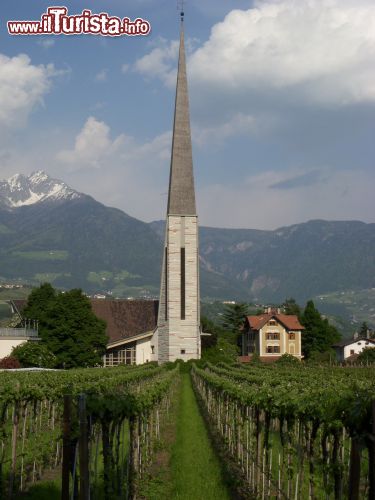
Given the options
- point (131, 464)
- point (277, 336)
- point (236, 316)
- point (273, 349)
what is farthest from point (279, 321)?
point (131, 464)

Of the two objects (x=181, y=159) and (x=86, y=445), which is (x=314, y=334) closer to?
(x=181, y=159)

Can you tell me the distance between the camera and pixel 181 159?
87.2 m

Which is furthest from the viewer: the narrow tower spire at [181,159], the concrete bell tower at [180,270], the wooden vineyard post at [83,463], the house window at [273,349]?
the house window at [273,349]

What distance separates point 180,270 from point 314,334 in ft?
129

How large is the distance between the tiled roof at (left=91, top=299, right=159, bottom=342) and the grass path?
62.2 metres

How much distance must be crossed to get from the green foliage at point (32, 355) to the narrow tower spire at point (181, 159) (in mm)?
26438

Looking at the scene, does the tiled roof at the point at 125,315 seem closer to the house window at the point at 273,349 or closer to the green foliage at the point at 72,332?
the green foliage at the point at 72,332

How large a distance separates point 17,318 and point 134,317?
49.8 ft

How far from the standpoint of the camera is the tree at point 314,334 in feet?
374

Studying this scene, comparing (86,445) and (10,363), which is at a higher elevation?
(86,445)

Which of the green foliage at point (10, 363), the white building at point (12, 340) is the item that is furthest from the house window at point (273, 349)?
the green foliage at point (10, 363)

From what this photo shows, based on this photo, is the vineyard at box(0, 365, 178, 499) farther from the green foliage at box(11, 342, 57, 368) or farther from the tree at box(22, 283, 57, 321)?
the tree at box(22, 283, 57, 321)

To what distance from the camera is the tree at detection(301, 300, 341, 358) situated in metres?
114

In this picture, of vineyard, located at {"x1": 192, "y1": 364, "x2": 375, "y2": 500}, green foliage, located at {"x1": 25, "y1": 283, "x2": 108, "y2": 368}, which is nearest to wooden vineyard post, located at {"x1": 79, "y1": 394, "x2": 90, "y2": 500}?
vineyard, located at {"x1": 192, "y1": 364, "x2": 375, "y2": 500}
